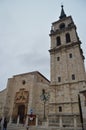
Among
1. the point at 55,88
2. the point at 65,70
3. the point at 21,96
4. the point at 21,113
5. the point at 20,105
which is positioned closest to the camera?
the point at 55,88

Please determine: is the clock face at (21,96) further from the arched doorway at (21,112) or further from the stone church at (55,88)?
the arched doorway at (21,112)

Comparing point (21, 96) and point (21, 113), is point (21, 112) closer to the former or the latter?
point (21, 113)

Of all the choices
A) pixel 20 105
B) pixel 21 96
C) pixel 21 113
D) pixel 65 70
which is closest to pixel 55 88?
pixel 65 70

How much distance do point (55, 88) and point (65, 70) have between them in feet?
11.8

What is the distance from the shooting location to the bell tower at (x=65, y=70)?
19.8 metres

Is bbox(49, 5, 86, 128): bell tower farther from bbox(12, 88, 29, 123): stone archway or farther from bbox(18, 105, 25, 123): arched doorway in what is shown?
bbox(18, 105, 25, 123): arched doorway

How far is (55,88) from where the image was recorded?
2197cm

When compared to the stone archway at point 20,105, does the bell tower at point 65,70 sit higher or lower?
higher

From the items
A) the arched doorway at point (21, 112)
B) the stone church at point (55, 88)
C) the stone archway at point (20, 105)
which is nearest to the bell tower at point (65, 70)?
the stone church at point (55, 88)

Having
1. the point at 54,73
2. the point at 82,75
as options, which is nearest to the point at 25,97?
the point at 54,73

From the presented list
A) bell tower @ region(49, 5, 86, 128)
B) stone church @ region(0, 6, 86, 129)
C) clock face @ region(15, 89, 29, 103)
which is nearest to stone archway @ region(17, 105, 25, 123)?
stone church @ region(0, 6, 86, 129)

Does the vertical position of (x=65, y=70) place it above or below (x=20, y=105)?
above

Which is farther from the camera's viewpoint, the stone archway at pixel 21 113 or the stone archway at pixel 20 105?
the stone archway at pixel 20 105

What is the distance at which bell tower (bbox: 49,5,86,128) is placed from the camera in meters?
19.8
